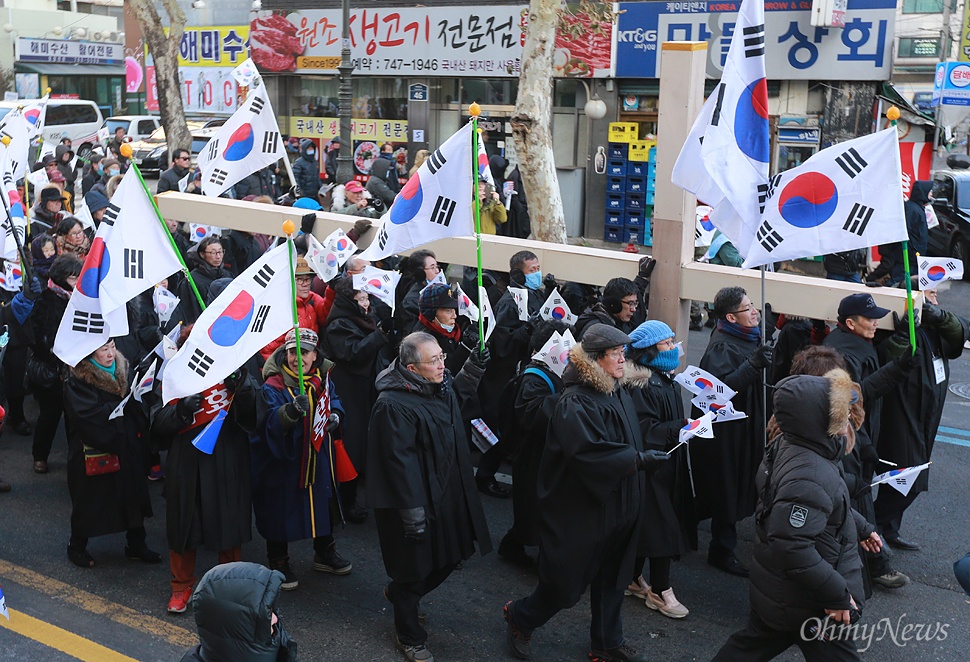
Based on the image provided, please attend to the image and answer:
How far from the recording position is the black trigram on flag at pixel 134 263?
5.70m

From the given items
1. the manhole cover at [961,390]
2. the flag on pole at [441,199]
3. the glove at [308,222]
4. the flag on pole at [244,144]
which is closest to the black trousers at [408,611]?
the flag on pole at [441,199]

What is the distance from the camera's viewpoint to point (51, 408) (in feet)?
24.6

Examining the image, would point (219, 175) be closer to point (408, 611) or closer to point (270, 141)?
point (270, 141)

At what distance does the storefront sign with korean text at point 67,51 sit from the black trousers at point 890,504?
40521mm

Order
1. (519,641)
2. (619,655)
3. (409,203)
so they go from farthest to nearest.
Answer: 1. (409,203)
2. (519,641)
3. (619,655)

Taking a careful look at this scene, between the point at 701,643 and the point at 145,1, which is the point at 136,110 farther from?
the point at 701,643

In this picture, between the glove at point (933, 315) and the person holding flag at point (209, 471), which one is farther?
the glove at point (933, 315)

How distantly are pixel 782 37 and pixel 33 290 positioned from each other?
12887 millimetres

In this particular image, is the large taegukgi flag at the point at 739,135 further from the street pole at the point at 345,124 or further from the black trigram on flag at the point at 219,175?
the street pole at the point at 345,124

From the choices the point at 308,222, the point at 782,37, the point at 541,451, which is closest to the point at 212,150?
the point at 308,222

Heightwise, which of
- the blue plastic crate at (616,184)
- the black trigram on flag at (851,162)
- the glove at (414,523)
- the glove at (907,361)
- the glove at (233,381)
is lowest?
the glove at (414,523)

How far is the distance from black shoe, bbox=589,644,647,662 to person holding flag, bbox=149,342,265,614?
2.01 meters

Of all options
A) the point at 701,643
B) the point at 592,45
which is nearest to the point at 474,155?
the point at 701,643

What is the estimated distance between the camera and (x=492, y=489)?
732 cm
